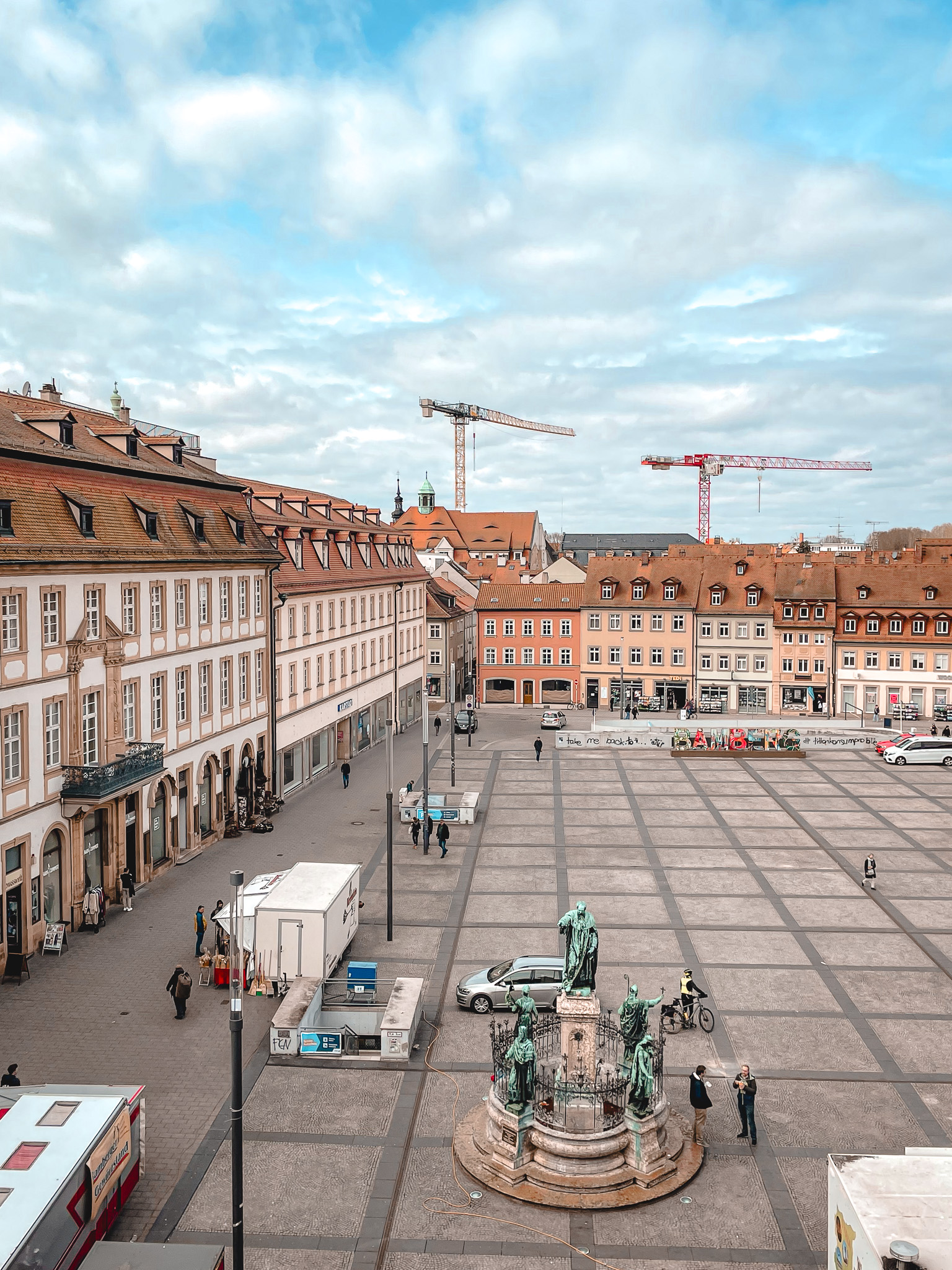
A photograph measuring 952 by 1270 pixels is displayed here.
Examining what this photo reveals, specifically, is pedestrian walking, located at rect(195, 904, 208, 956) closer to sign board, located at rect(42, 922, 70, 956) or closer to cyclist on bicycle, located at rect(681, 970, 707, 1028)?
sign board, located at rect(42, 922, 70, 956)

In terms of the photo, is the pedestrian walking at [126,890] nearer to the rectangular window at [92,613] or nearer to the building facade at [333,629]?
the rectangular window at [92,613]

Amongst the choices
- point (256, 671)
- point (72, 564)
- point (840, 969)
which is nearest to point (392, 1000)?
point (840, 969)

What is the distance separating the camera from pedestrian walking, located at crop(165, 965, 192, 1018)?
70.9 feet

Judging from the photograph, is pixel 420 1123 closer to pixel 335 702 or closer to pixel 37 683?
pixel 37 683

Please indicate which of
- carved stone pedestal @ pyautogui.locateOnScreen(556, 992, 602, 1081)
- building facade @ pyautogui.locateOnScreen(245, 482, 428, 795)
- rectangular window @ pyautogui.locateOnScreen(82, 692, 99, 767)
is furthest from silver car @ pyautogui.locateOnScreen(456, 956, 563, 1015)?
building facade @ pyautogui.locateOnScreen(245, 482, 428, 795)

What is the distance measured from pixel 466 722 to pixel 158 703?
3243cm

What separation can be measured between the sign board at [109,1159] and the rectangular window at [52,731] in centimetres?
1314

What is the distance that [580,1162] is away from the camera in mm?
15617

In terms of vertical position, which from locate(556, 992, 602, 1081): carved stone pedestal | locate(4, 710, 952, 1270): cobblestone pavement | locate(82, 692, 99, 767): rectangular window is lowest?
locate(4, 710, 952, 1270): cobblestone pavement

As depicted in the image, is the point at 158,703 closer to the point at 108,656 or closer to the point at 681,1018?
the point at 108,656

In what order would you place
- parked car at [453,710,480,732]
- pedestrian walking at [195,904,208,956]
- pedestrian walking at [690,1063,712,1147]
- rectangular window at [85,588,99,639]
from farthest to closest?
parked car at [453,710,480,732]
rectangular window at [85,588,99,639]
pedestrian walking at [195,904,208,956]
pedestrian walking at [690,1063,712,1147]

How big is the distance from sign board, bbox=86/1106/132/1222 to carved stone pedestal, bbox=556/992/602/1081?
6895mm

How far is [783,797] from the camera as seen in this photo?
145 ft

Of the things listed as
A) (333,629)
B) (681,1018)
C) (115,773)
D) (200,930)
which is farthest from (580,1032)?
(333,629)
